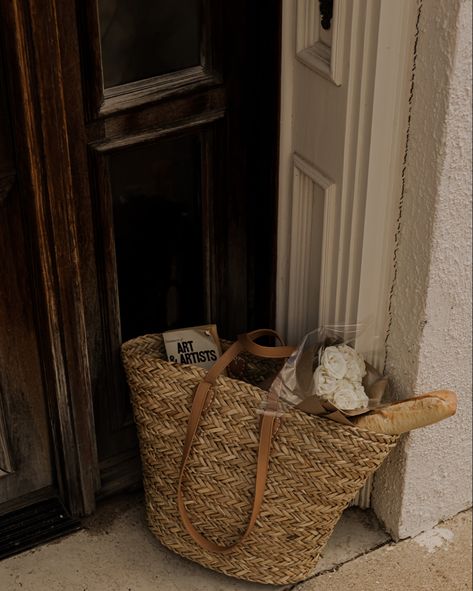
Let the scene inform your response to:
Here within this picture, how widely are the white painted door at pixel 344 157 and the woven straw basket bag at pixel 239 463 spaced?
193mm

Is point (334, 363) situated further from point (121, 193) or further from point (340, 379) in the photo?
point (121, 193)

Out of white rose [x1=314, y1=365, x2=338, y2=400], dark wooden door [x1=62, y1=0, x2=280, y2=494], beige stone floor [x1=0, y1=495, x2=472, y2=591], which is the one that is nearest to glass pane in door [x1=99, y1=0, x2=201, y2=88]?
dark wooden door [x1=62, y1=0, x2=280, y2=494]

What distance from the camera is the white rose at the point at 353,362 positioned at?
1890mm

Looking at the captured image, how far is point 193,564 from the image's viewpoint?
2.12 meters

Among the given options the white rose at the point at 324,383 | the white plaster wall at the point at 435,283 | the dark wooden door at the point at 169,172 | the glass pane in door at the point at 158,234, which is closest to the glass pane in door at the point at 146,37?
the dark wooden door at the point at 169,172

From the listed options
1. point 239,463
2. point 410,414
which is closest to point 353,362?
point 410,414

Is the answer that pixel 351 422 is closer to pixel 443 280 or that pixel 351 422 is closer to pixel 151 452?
pixel 443 280

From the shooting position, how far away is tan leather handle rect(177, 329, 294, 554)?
1.86 meters

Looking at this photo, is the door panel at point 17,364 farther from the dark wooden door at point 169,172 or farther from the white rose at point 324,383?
the white rose at point 324,383

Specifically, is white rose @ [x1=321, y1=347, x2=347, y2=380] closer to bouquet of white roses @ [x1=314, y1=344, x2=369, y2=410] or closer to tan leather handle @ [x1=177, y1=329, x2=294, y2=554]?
bouquet of white roses @ [x1=314, y1=344, x2=369, y2=410]

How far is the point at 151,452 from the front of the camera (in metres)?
2.04

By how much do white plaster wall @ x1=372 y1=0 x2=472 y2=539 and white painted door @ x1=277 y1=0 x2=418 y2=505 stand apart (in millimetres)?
36

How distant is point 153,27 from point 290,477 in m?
0.95

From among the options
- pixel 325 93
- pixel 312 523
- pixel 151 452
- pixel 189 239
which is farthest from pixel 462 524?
pixel 325 93
